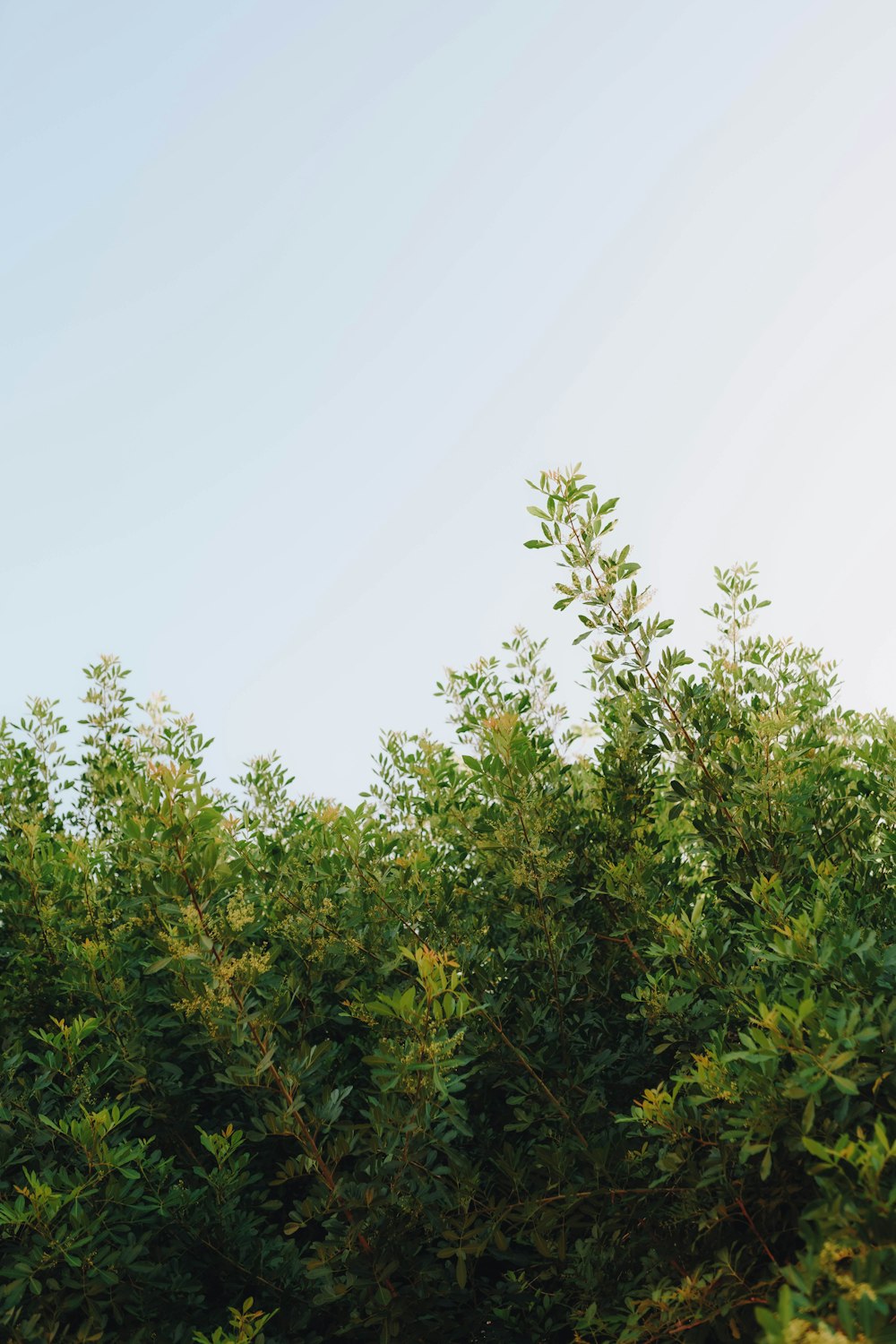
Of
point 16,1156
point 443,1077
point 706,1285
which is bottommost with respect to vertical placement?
point 706,1285

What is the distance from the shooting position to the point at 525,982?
4.96 metres

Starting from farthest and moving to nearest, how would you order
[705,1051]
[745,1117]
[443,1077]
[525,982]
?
1. [525,982]
2. [705,1051]
3. [443,1077]
4. [745,1117]

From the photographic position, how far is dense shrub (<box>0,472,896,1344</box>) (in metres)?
3.47

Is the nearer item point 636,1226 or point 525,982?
point 636,1226

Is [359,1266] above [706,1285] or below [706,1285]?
above

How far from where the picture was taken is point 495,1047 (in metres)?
4.68

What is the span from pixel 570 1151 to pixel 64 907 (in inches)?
124

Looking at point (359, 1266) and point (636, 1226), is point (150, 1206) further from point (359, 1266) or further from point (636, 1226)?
point (636, 1226)

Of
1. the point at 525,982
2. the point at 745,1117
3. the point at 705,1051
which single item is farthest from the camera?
the point at 525,982

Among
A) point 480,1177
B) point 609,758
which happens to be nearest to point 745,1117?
point 480,1177

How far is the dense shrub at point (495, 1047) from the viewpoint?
347 centimetres

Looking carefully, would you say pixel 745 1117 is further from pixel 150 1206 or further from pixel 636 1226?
pixel 150 1206

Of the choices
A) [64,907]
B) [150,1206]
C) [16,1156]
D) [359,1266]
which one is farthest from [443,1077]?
[64,907]

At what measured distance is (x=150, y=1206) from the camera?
4.15m
